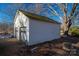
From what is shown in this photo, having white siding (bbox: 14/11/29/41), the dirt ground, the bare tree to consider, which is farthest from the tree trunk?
white siding (bbox: 14/11/29/41)

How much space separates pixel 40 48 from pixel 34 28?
13.4 inches

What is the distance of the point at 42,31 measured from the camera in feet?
17.5

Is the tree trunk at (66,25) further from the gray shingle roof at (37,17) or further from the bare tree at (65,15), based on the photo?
the gray shingle roof at (37,17)

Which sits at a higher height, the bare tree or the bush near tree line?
the bare tree

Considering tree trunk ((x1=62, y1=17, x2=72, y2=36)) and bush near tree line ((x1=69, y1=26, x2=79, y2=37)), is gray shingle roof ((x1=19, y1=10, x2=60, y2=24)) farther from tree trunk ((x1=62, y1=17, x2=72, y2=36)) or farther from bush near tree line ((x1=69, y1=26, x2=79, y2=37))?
bush near tree line ((x1=69, y1=26, x2=79, y2=37))

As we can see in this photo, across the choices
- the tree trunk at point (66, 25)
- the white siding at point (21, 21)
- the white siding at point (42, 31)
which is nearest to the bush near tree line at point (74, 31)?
the tree trunk at point (66, 25)

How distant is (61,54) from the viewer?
526 cm

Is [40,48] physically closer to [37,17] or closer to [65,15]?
[37,17]

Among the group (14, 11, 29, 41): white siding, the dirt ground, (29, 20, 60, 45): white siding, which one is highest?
(14, 11, 29, 41): white siding

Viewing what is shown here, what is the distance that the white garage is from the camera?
5.27m

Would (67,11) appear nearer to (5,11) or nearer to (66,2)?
(66,2)

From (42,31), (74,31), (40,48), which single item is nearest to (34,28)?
(42,31)

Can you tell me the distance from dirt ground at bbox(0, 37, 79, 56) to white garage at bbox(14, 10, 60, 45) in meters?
0.09

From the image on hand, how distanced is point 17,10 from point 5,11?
19cm
